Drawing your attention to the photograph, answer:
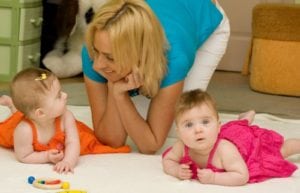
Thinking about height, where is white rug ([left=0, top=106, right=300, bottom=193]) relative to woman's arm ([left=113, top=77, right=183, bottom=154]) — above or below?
below

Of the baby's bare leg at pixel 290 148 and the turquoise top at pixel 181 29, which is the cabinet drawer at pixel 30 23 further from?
the baby's bare leg at pixel 290 148

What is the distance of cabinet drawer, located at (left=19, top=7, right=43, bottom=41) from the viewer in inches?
120

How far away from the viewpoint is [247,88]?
3143mm

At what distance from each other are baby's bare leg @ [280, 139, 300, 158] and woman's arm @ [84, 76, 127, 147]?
1.39 feet

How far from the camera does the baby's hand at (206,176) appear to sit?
1.46m

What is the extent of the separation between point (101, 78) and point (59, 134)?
191 mm

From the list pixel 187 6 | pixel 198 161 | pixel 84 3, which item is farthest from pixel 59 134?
pixel 84 3

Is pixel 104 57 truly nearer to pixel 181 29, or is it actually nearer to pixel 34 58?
pixel 181 29

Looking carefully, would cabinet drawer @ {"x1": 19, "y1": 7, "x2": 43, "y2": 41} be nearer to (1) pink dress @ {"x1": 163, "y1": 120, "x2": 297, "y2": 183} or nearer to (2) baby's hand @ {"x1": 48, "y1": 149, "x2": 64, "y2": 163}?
(2) baby's hand @ {"x1": 48, "y1": 149, "x2": 64, "y2": 163}

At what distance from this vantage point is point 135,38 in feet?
5.10

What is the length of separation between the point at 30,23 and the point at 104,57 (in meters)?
1.63

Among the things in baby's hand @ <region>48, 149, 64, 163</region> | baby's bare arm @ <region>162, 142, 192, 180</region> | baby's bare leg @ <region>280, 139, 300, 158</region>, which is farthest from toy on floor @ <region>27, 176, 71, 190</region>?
baby's bare leg @ <region>280, 139, 300, 158</region>

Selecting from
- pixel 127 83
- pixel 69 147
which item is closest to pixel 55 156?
pixel 69 147

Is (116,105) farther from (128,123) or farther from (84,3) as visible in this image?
(84,3)
